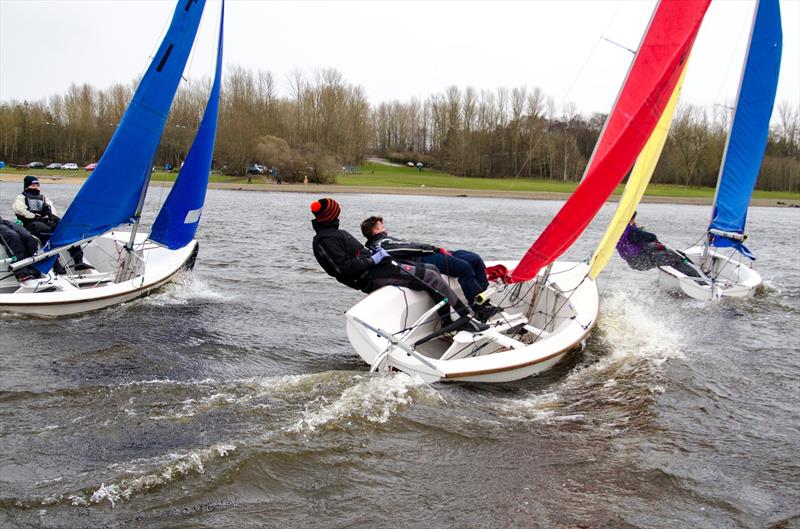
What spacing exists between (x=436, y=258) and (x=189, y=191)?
14.9 feet

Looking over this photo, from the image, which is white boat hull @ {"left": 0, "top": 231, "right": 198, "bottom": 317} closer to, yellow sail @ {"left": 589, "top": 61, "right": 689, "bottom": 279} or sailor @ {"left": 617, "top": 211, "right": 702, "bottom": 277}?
yellow sail @ {"left": 589, "top": 61, "right": 689, "bottom": 279}

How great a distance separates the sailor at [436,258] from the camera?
656cm

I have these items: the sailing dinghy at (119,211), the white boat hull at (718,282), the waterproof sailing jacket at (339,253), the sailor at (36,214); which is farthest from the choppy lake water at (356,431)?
the white boat hull at (718,282)

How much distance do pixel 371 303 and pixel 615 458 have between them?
7.98 ft

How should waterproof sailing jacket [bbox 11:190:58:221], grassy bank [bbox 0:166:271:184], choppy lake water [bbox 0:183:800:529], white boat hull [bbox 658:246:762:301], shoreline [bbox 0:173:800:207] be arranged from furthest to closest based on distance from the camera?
grassy bank [bbox 0:166:271:184], shoreline [bbox 0:173:800:207], white boat hull [bbox 658:246:762:301], waterproof sailing jacket [bbox 11:190:58:221], choppy lake water [bbox 0:183:800:529]

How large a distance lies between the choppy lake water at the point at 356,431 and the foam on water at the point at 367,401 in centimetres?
2

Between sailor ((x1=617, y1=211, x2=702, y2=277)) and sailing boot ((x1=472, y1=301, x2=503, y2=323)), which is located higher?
sailor ((x1=617, y1=211, x2=702, y2=277))

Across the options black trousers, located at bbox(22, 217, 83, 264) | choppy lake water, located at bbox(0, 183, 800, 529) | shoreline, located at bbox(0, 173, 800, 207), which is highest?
shoreline, located at bbox(0, 173, 800, 207)

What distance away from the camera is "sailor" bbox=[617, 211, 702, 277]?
11.6 m

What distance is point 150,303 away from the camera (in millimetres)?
8883

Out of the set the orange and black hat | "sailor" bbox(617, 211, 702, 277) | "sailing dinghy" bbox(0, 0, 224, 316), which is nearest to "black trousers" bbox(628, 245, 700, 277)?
"sailor" bbox(617, 211, 702, 277)

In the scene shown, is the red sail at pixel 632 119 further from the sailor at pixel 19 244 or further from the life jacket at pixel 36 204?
the life jacket at pixel 36 204

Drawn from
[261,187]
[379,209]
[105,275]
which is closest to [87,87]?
[261,187]

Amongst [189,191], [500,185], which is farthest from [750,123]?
[500,185]
